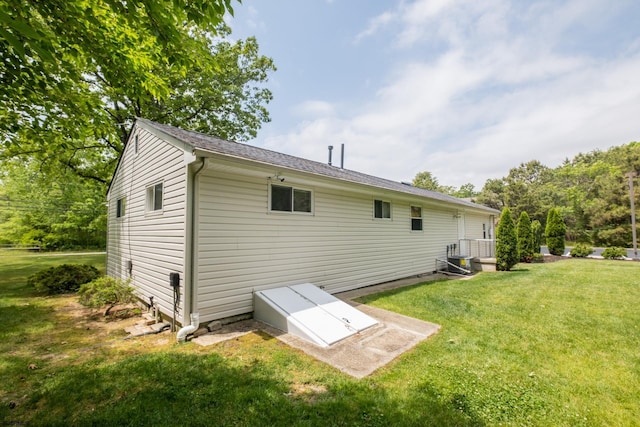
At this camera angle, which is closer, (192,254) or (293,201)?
(192,254)

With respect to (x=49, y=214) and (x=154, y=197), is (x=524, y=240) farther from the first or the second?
(x=49, y=214)

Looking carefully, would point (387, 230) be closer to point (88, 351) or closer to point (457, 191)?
point (88, 351)

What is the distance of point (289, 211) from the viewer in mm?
6020

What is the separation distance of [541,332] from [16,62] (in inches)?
340

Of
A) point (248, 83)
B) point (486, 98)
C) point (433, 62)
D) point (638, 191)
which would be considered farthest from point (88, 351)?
point (638, 191)

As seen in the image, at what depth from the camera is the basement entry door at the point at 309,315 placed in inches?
171

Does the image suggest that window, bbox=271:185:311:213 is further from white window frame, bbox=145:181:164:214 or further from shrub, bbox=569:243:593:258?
shrub, bbox=569:243:593:258

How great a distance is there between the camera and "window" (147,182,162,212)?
578 centimetres

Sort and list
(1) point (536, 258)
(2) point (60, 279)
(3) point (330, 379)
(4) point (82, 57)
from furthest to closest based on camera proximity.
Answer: (1) point (536, 258), (2) point (60, 279), (4) point (82, 57), (3) point (330, 379)

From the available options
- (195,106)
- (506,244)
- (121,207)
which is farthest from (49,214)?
(506,244)

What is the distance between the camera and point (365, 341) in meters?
4.21

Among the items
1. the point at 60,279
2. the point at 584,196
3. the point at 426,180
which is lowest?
the point at 60,279

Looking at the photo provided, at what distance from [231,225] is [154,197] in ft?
7.78

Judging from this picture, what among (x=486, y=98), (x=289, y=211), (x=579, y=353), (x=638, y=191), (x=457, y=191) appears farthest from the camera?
(x=457, y=191)
